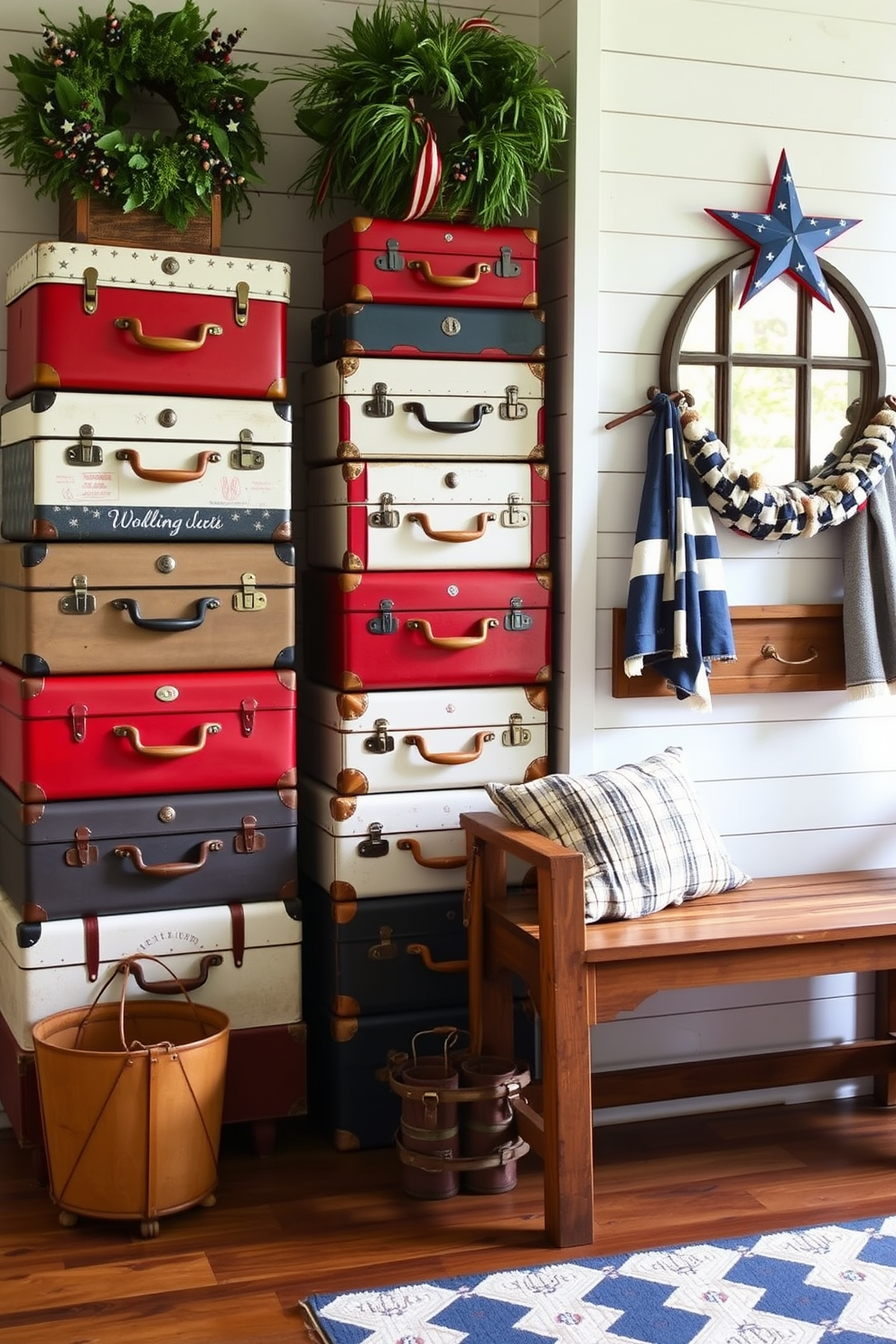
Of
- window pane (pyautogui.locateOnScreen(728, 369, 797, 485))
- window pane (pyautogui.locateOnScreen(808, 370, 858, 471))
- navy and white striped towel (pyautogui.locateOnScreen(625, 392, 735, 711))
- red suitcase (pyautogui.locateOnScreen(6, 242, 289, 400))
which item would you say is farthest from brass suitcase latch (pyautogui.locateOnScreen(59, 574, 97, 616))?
window pane (pyautogui.locateOnScreen(808, 370, 858, 471))

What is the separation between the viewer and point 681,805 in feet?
10.1

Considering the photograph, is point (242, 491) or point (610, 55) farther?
point (610, 55)

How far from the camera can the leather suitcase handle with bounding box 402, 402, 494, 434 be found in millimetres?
3100

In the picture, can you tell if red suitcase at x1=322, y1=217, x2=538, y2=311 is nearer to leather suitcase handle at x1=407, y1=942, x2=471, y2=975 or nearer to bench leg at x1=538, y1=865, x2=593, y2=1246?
bench leg at x1=538, y1=865, x2=593, y2=1246

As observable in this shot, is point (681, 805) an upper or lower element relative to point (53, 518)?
lower

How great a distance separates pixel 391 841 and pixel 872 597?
1.26m

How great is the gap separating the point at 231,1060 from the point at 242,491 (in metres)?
1.18

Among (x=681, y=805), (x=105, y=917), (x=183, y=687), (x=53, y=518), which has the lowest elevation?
(x=105, y=917)

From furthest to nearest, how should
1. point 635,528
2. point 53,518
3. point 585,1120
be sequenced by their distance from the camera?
point 635,528 → point 53,518 → point 585,1120

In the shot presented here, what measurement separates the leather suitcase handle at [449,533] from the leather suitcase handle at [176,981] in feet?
3.24

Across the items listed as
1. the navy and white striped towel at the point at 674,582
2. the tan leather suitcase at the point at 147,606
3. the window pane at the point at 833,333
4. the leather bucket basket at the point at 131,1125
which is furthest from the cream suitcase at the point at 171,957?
the window pane at the point at 833,333

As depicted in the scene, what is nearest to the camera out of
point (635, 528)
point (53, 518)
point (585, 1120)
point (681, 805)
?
point (585, 1120)

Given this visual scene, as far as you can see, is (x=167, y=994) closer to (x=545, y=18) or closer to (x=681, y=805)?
(x=681, y=805)

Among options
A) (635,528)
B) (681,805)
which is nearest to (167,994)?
(681,805)
